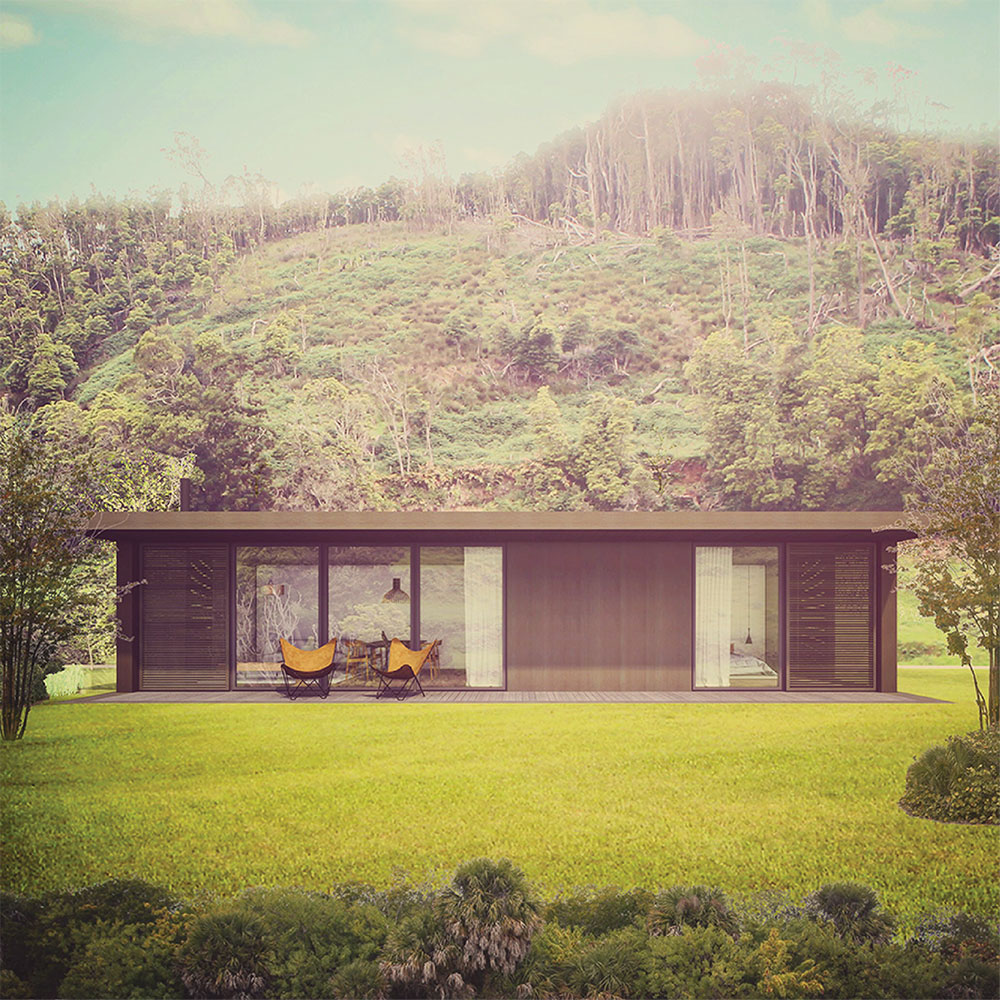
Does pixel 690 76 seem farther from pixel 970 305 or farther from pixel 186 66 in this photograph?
pixel 186 66

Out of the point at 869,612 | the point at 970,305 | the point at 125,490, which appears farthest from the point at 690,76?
the point at 869,612

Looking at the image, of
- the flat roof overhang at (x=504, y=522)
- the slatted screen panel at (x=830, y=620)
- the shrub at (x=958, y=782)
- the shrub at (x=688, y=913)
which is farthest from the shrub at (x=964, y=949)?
the slatted screen panel at (x=830, y=620)

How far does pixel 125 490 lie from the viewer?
22953 millimetres

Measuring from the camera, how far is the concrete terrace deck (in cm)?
1173

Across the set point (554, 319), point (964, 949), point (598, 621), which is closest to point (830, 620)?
point (598, 621)

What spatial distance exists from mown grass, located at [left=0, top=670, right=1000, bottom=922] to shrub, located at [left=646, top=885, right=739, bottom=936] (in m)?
0.90

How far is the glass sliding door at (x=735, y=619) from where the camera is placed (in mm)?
12844

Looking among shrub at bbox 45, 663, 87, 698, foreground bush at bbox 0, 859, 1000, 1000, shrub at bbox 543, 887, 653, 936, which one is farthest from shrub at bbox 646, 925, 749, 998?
shrub at bbox 45, 663, 87, 698

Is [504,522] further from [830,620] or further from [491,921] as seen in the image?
[491,921]

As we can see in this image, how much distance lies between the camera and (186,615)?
12875mm

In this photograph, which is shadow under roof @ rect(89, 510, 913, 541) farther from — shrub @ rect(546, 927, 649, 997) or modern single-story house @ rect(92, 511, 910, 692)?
shrub @ rect(546, 927, 649, 997)

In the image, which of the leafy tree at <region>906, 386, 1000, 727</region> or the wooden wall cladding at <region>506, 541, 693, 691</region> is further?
the wooden wall cladding at <region>506, 541, 693, 691</region>

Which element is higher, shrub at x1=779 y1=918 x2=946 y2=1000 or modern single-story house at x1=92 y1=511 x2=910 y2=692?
modern single-story house at x1=92 y1=511 x2=910 y2=692

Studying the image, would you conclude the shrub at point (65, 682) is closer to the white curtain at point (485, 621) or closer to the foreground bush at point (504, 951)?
the white curtain at point (485, 621)
